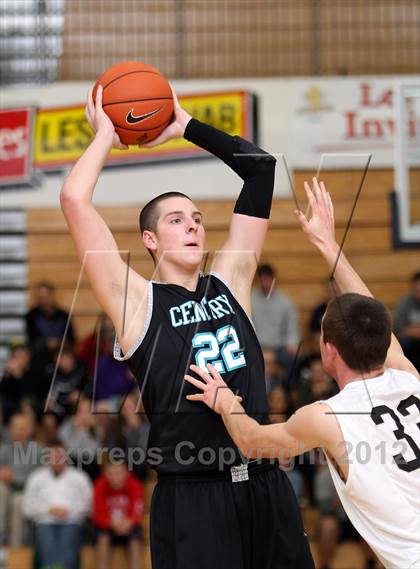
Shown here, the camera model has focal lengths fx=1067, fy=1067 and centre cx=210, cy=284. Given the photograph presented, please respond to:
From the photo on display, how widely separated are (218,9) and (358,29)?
5.83ft

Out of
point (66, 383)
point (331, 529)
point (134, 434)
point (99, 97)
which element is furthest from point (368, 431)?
point (66, 383)

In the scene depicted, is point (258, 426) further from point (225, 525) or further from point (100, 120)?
point (100, 120)

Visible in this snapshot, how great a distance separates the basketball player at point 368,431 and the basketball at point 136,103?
1.38 m

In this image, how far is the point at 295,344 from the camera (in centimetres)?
1155

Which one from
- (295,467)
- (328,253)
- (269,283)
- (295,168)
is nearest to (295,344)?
(269,283)

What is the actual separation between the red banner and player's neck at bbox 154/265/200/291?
27.5 ft

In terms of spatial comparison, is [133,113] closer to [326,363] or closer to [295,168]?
[326,363]

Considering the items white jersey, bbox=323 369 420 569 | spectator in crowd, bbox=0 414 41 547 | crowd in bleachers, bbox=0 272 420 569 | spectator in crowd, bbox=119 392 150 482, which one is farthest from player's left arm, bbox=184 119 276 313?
spectator in crowd, bbox=0 414 41 547

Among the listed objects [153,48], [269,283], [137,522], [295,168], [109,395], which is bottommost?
[137,522]

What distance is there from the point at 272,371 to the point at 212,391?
223 inches

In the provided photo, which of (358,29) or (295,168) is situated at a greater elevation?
(358,29)

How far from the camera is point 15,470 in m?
10.5

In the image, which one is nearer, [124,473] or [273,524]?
[273,524]

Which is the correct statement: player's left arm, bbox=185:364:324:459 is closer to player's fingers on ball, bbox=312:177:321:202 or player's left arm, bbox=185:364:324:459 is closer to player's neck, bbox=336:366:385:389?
player's neck, bbox=336:366:385:389
